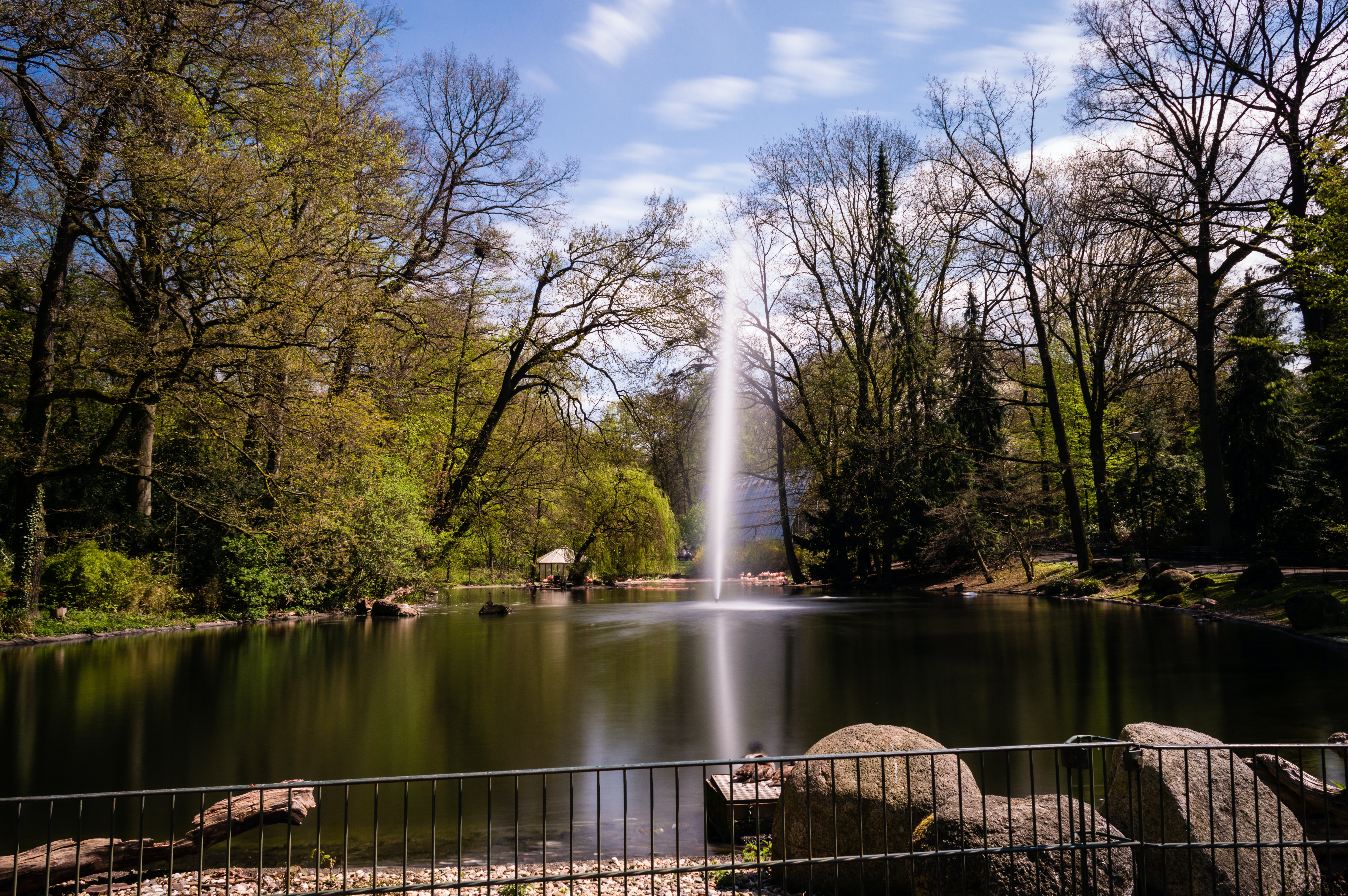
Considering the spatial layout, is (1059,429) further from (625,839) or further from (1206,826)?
(625,839)

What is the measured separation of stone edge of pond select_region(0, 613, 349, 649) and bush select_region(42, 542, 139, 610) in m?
1.24

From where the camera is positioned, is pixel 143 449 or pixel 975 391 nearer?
pixel 143 449

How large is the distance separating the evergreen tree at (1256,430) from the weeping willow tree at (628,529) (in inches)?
952

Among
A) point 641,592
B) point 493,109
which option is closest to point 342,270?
point 493,109

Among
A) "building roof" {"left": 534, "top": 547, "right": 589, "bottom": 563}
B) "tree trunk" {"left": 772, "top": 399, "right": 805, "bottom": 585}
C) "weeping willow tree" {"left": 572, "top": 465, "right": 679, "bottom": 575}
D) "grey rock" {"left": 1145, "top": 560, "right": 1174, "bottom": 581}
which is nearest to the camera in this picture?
"grey rock" {"left": 1145, "top": 560, "right": 1174, "bottom": 581}

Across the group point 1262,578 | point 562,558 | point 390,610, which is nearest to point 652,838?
point 1262,578

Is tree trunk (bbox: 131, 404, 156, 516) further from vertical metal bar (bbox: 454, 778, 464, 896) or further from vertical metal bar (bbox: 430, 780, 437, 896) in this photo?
vertical metal bar (bbox: 454, 778, 464, 896)

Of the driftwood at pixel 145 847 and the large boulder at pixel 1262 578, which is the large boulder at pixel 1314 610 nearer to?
the large boulder at pixel 1262 578

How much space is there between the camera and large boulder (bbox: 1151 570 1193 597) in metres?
23.6

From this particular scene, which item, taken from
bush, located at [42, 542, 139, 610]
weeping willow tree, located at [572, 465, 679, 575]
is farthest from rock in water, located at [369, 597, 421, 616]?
weeping willow tree, located at [572, 465, 679, 575]

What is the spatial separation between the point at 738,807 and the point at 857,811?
1.19 meters

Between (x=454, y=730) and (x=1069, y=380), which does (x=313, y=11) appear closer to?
(x=454, y=730)

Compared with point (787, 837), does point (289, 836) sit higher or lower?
higher

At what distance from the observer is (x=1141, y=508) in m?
29.2
